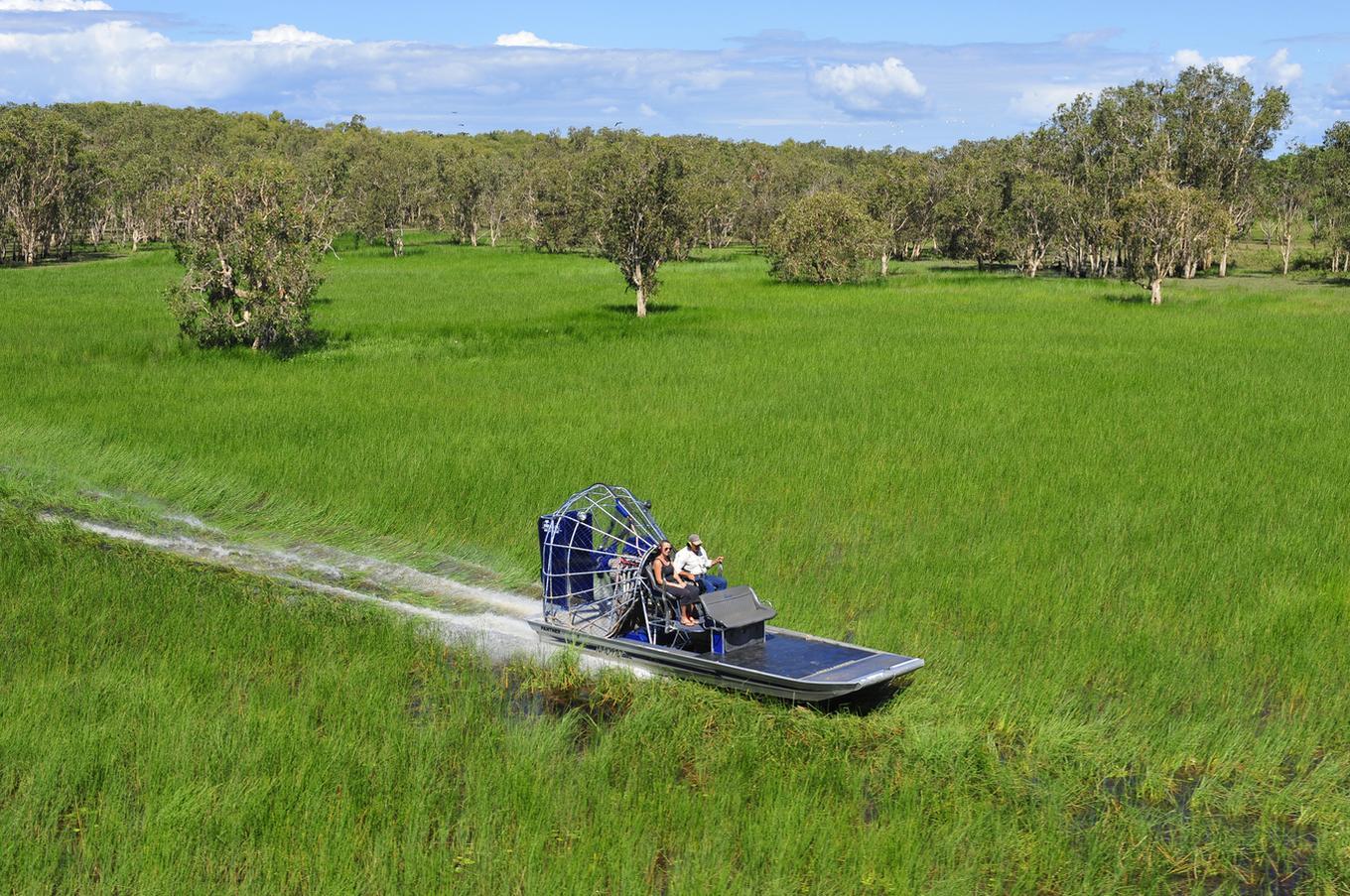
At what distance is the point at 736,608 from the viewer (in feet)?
33.6

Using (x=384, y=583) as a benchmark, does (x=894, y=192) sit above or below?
above

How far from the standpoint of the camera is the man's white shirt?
1070 cm

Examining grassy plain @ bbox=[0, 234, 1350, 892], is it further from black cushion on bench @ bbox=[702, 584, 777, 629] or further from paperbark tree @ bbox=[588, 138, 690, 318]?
paperbark tree @ bbox=[588, 138, 690, 318]

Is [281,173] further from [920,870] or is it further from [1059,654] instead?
[920,870]

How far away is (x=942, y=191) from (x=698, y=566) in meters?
62.2

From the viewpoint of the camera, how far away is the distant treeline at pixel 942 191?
4653cm

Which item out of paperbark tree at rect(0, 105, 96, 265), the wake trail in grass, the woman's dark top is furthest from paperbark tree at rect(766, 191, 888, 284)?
the woman's dark top

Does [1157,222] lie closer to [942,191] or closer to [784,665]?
[942,191]

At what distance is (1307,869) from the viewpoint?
7.69 m

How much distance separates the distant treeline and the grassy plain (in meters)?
13.1

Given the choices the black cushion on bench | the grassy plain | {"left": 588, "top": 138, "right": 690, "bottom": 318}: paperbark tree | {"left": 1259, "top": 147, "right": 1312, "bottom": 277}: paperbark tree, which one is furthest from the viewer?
{"left": 1259, "top": 147, "right": 1312, "bottom": 277}: paperbark tree

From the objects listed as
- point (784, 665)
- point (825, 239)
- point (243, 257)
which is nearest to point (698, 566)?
point (784, 665)

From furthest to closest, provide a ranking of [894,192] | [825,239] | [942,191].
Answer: [942,191], [894,192], [825,239]

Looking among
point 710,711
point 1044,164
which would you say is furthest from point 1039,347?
point 1044,164
